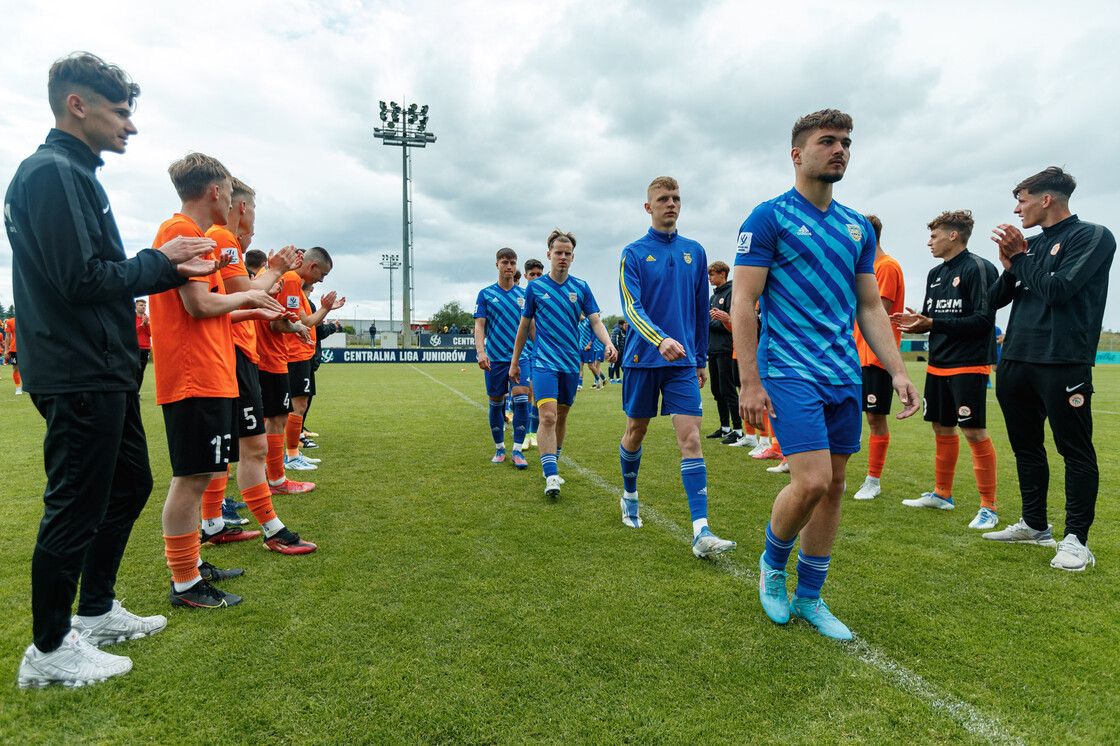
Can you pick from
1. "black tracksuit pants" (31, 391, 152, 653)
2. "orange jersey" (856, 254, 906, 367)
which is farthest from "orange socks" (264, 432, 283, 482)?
"orange jersey" (856, 254, 906, 367)

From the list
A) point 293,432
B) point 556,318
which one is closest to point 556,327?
point 556,318

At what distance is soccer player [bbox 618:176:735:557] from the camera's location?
12.9ft

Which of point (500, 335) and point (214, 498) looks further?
point (500, 335)

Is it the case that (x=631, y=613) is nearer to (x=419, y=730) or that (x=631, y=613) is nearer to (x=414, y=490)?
(x=419, y=730)

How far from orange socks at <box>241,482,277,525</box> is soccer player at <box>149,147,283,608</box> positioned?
768 millimetres

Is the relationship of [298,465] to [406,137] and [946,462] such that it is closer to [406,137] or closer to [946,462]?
[946,462]

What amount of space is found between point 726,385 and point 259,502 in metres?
5.97

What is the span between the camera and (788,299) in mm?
2668

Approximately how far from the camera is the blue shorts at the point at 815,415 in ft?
8.28

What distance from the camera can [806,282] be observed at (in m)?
2.64

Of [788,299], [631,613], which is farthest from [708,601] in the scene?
[788,299]

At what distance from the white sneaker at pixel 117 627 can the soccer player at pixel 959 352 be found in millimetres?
4829

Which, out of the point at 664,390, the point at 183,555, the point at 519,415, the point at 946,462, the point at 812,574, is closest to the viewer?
the point at 812,574

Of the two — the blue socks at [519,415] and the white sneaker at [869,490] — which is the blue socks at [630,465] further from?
the blue socks at [519,415]
